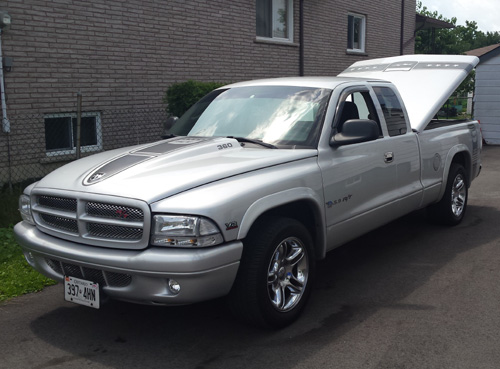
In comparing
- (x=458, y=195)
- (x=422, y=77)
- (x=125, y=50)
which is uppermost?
(x=125, y=50)

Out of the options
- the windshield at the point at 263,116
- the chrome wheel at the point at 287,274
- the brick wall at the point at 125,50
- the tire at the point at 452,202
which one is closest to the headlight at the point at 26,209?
the windshield at the point at 263,116

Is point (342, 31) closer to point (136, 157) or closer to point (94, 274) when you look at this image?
point (136, 157)

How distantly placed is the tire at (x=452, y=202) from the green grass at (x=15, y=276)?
449 centimetres

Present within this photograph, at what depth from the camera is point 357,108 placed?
5.39 m

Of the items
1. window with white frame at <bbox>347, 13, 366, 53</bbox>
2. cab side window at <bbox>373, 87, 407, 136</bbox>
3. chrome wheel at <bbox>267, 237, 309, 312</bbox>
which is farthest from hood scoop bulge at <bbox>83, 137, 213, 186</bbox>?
window with white frame at <bbox>347, 13, 366, 53</bbox>

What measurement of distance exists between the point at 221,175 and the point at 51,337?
1714 millimetres

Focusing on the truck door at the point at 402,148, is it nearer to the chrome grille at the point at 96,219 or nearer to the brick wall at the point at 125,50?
the chrome grille at the point at 96,219

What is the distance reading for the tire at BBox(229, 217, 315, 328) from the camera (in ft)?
12.4

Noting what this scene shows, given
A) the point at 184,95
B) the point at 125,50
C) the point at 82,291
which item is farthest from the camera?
the point at 125,50

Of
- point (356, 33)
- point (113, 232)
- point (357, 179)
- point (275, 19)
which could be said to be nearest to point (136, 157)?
point (113, 232)

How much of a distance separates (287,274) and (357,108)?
79.2 inches

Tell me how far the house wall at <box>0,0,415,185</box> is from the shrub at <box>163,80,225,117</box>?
833 mm

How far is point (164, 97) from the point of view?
1062 cm

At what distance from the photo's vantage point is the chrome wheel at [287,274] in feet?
13.1
